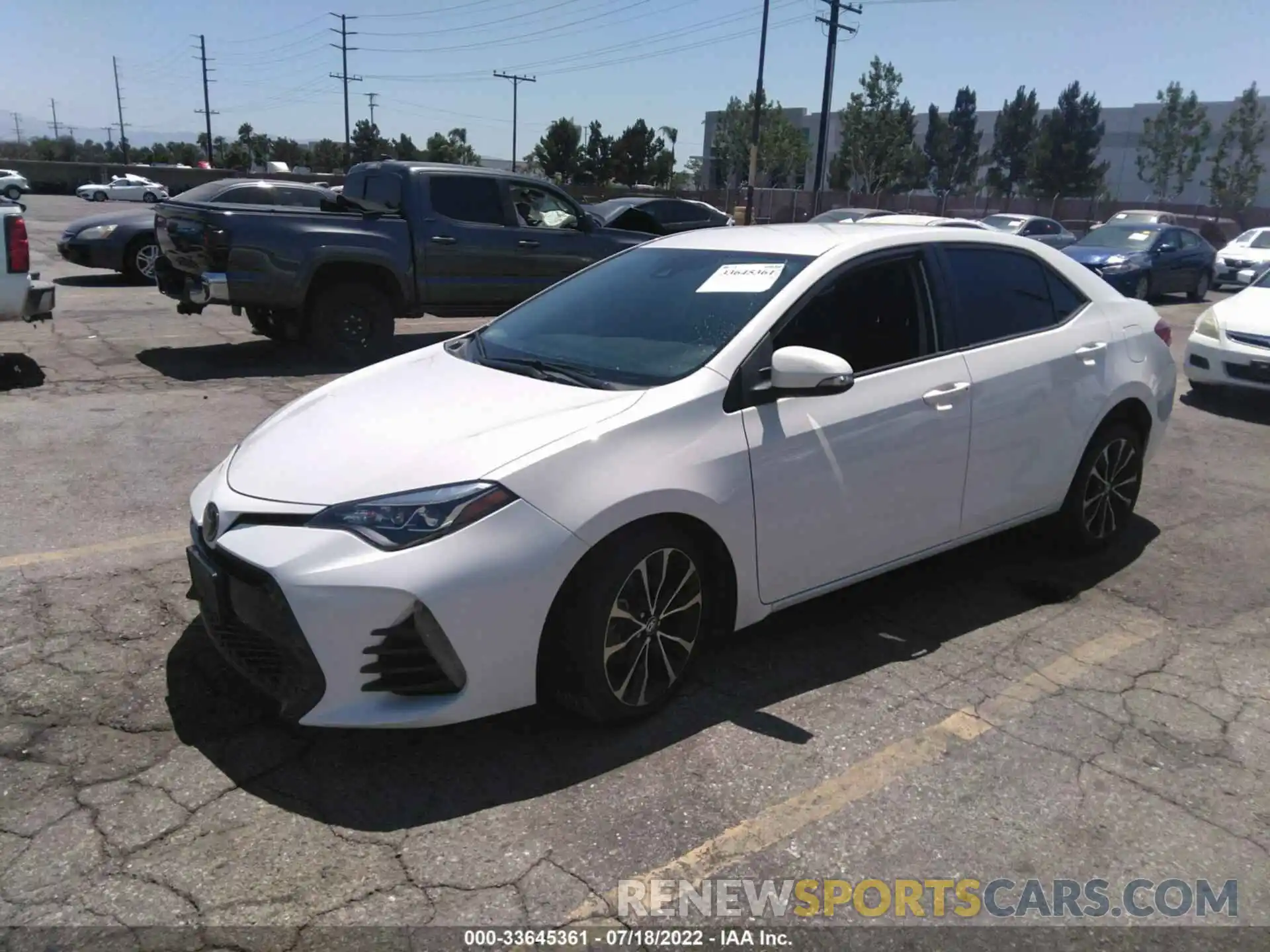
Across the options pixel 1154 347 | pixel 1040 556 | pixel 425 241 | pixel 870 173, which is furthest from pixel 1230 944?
pixel 870 173

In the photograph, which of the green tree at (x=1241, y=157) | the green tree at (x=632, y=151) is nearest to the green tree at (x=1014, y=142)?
the green tree at (x=1241, y=157)

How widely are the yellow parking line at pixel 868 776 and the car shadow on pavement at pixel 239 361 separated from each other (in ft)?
22.5

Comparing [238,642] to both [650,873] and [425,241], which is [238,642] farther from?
[425,241]

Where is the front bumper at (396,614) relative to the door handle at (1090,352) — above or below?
below

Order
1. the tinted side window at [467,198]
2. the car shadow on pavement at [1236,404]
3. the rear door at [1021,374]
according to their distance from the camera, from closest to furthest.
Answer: the rear door at [1021,374]
the car shadow on pavement at [1236,404]
the tinted side window at [467,198]

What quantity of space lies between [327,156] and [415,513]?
89.9 meters

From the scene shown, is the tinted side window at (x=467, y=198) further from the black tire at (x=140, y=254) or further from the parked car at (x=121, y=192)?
the parked car at (x=121, y=192)

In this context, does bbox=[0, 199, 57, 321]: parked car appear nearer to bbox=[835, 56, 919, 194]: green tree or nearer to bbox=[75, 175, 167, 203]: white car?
bbox=[75, 175, 167, 203]: white car

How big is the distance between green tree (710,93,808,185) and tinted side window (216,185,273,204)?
5453cm

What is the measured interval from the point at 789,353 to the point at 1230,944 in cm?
211

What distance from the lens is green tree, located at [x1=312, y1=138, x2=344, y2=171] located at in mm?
83188

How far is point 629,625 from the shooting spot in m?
3.26

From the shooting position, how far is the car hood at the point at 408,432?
307 centimetres

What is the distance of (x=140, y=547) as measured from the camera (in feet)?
15.8
